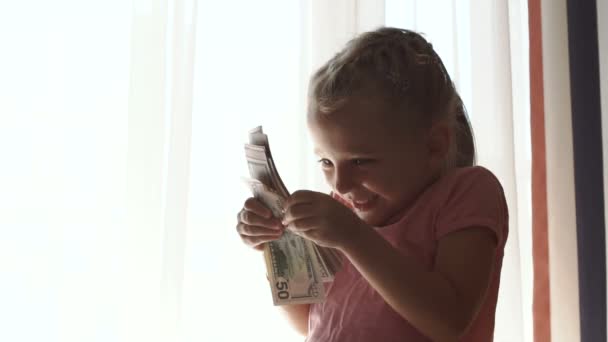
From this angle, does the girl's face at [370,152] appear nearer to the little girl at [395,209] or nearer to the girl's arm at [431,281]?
the little girl at [395,209]

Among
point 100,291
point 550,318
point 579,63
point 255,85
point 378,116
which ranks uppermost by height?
point 579,63

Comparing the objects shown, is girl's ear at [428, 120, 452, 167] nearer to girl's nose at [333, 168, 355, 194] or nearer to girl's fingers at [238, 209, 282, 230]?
girl's nose at [333, 168, 355, 194]

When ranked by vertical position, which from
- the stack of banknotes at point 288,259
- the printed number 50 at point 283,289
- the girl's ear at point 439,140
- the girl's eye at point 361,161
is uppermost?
the girl's ear at point 439,140

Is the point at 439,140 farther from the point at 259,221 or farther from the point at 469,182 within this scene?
the point at 259,221

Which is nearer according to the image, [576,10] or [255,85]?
[255,85]

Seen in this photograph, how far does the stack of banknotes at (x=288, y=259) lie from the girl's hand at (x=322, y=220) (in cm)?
4

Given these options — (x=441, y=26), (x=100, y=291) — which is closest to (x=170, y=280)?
(x=100, y=291)

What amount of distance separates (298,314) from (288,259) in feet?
0.45

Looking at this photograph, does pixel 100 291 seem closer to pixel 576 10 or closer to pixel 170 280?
pixel 170 280

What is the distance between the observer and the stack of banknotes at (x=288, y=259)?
0.92 m

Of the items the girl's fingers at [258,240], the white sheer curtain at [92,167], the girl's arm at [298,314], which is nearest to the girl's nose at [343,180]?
the girl's fingers at [258,240]

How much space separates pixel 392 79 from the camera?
0.93m

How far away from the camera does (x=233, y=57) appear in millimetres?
1419

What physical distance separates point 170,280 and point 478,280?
2.10 ft
